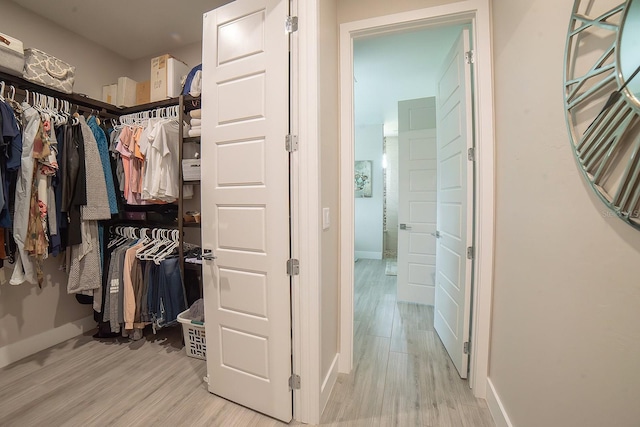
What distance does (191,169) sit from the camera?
2023mm

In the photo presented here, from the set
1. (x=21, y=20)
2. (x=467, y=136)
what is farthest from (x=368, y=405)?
(x=21, y=20)

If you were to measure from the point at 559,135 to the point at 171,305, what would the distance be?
2679 mm

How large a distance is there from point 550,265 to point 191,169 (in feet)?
7.76

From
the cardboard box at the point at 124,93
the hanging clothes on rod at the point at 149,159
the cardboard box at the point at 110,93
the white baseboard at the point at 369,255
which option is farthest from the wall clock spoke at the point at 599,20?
the white baseboard at the point at 369,255

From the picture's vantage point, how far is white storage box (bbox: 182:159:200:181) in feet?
6.57

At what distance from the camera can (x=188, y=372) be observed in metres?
1.81

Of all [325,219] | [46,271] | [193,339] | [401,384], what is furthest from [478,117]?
[46,271]

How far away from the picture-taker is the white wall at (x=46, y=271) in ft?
6.14

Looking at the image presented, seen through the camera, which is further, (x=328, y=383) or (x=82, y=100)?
(x=82, y=100)

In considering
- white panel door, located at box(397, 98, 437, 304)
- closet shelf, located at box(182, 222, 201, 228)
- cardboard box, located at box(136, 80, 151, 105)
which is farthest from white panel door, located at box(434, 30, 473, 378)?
cardboard box, located at box(136, 80, 151, 105)

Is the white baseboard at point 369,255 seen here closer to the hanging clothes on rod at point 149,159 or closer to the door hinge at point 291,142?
the hanging clothes on rod at point 149,159

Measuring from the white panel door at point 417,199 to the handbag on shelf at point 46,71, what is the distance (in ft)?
10.7

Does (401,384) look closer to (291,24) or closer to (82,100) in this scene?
(291,24)

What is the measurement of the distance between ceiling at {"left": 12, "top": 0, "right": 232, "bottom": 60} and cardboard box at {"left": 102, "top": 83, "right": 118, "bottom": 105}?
0.43 m
